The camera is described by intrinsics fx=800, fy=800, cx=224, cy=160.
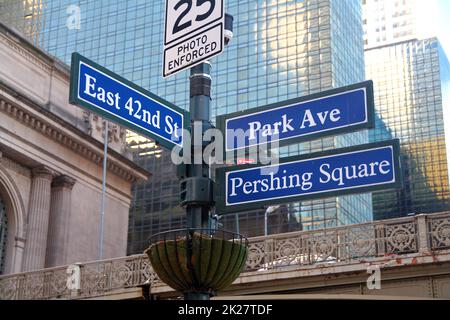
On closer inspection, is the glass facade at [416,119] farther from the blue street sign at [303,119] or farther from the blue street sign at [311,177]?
the blue street sign at [311,177]

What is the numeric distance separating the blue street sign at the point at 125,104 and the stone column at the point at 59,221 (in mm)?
27334

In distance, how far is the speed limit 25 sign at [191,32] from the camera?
759cm

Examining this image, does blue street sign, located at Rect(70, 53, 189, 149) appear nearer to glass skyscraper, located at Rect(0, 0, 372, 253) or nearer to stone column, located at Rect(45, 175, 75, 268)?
stone column, located at Rect(45, 175, 75, 268)

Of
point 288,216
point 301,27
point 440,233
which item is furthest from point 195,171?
point 301,27

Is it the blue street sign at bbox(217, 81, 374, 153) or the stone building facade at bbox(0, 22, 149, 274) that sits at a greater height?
the stone building facade at bbox(0, 22, 149, 274)

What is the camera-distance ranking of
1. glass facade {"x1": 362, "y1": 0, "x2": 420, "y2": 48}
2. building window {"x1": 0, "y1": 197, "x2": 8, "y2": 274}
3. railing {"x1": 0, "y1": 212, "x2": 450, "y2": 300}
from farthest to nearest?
glass facade {"x1": 362, "y1": 0, "x2": 420, "y2": 48} → building window {"x1": 0, "y1": 197, "x2": 8, "y2": 274} → railing {"x1": 0, "y1": 212, "x2": 450, "y2": 300}

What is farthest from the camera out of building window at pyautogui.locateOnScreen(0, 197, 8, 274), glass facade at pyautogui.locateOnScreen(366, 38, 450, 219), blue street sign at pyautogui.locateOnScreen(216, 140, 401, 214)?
glass facade at pyautogui.locateOnScreen(366, 38, 450, 219)

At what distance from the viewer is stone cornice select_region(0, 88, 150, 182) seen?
32656 mm

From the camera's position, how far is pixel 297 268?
59.2ft

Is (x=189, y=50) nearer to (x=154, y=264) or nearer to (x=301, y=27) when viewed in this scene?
(x=154, y=264)

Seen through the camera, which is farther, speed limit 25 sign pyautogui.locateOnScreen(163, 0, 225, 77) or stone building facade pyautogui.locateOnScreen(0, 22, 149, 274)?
stone building facade pyautogui.locateOnScreen(0, 22, 149, 274)

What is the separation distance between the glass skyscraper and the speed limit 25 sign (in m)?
72.9
